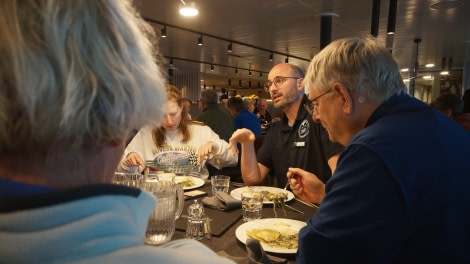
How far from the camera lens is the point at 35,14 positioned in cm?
41

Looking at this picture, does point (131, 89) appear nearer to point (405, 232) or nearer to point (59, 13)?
point (59, 13)

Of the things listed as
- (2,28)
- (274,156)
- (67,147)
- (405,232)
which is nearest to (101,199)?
(67,147)

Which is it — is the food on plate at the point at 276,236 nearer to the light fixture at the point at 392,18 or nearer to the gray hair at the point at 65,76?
the gray hair at the point at 65,76

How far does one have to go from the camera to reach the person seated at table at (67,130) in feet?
1.24

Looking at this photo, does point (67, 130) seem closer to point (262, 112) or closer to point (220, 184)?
point (220, 184)

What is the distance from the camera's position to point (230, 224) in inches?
54.5

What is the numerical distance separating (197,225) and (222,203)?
37cm

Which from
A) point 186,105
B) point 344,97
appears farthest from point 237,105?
point 344,97

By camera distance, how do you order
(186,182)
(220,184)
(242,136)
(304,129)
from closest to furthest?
(220,184) < (186,182) < (242,136) < (304,129)

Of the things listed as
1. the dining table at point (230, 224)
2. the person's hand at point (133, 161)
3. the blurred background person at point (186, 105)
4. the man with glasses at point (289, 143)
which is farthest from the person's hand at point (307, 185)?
the blurred background person at point (186, 105)

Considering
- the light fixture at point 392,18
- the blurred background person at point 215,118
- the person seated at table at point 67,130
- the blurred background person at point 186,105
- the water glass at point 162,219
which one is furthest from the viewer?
the blurred background person at point 215,118

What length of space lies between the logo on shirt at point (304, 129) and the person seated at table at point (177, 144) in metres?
0.61

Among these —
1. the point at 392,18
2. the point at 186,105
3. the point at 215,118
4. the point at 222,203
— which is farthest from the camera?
the point at 186,105

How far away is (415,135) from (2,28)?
1080mm
